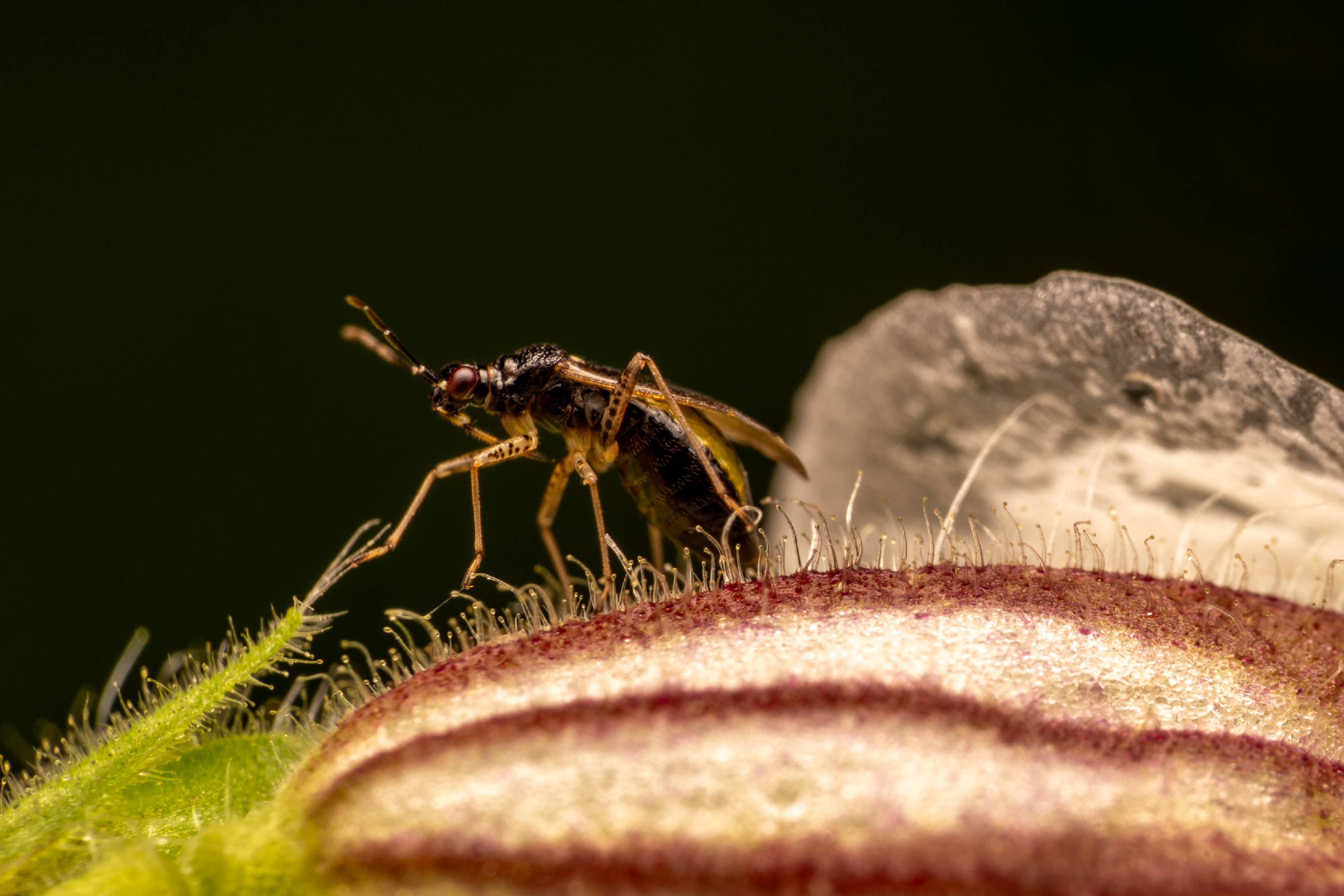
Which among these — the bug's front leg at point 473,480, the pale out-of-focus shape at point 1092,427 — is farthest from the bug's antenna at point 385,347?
the pale out-of-focus shape at point 1092,427

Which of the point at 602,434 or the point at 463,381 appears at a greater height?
the point at 463,381

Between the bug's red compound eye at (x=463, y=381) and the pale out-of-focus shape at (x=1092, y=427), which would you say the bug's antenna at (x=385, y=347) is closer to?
the bug's red compound eye at (x=463, y=381)

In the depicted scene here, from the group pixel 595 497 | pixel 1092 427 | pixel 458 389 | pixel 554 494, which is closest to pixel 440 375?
pixel 458 389

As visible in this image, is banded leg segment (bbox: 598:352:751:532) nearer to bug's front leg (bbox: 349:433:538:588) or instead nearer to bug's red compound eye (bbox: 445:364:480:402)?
bug's front leg (bbox: 349:433:538:588)

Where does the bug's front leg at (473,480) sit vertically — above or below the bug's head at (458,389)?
below

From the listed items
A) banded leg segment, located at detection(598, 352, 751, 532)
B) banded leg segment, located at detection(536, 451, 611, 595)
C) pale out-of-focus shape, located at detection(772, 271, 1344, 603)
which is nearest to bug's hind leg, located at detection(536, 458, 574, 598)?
banded leg segment, located at detection(536, 451, 611, 595)

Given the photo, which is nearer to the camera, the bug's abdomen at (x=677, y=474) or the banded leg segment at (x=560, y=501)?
the banded leg segment at (x=560, y=501)

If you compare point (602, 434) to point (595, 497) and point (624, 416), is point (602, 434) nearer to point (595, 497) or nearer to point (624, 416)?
point (624, 416)

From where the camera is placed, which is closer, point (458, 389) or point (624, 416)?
point (624, 416)
